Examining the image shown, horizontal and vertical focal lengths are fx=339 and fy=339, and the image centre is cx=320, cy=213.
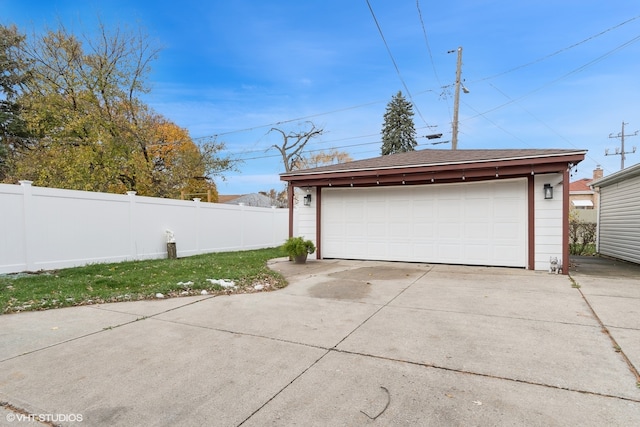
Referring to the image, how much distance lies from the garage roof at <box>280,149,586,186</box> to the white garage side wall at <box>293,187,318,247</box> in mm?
385

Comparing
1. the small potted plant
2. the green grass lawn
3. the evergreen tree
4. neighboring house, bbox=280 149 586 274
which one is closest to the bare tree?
the evergreen tree

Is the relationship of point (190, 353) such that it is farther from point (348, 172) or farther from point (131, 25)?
point (131, 25)

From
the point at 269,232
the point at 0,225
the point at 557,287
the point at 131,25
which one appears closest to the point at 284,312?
the point at 557,287

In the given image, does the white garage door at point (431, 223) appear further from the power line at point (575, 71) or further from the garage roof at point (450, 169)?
the power line at point (575, 71)

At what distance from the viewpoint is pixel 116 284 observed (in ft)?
19.9

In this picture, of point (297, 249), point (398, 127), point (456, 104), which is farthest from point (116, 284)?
point (398, 127)

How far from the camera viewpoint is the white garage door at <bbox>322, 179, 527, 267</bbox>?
8.12 meters

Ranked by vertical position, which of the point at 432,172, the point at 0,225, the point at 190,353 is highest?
the point at 432,172

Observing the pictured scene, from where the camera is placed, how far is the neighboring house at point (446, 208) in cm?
758

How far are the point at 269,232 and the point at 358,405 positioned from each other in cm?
1331

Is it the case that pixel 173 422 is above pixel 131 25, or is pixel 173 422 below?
below

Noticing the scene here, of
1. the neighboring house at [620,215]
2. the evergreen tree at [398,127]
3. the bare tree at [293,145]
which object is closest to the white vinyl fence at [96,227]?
the neighboring house at [620,215]

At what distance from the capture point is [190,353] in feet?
10.3

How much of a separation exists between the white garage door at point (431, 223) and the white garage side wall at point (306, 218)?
309 mm
